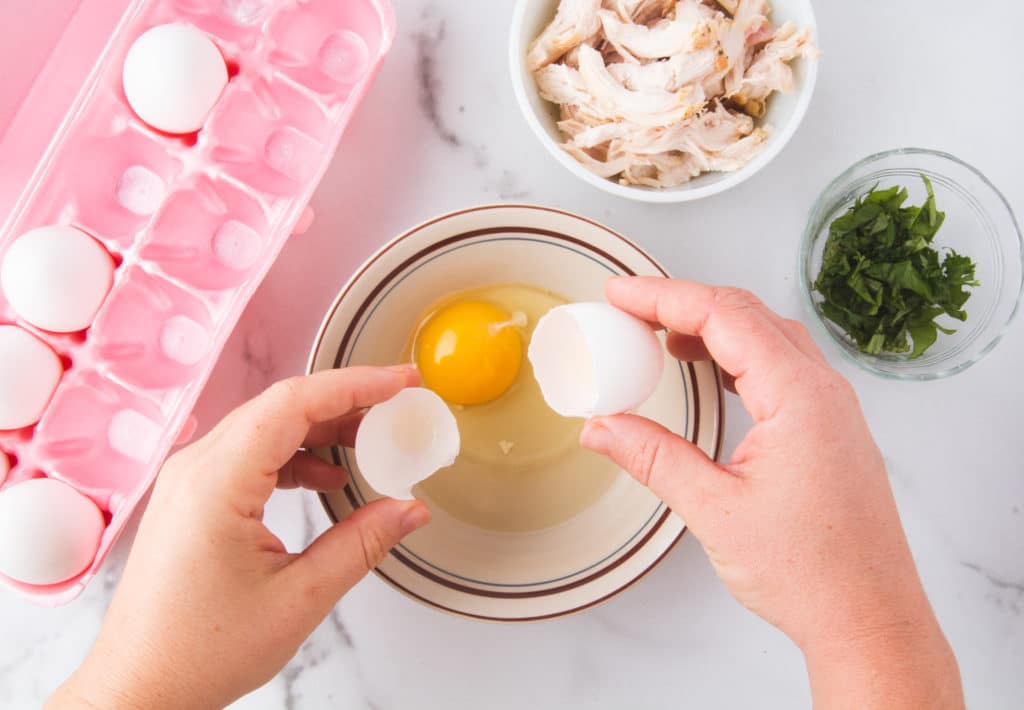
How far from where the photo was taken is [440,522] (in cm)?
127

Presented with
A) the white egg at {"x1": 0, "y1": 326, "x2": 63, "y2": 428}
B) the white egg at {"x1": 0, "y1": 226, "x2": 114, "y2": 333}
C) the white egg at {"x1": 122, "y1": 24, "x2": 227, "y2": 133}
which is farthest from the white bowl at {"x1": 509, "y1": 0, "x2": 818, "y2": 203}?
the white egg at {"x1": 0, "y1": 326, "x2": 63, "y2": 428}

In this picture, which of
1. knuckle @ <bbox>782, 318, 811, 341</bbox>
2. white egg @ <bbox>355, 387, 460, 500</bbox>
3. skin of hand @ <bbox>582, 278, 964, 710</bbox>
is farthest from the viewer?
white egg @ <bbox>355, 387, 460, 500</bbox>

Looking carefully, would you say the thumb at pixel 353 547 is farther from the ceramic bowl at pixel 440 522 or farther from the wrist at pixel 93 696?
the wrist at pixel 93 696

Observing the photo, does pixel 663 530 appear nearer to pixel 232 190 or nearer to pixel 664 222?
pixel 664 222

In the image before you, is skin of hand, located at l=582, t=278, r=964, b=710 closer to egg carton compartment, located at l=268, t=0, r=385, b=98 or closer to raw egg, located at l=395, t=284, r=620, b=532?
raw egg, located at l=395, t=284, r=620, b=532

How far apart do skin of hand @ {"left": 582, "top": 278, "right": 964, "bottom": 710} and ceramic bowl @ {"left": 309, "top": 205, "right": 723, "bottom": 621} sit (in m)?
0.20

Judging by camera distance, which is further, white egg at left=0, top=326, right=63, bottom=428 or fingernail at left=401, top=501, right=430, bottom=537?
white egg at left=0, top=326, right=63, bottom=428

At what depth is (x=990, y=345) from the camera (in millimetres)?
1186

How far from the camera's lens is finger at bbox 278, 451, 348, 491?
115 centimetres

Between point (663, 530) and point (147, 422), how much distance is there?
33.3 inches

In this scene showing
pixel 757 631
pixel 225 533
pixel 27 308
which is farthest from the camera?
pixel 757 631

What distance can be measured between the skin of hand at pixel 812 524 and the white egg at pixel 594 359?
0.07 metres

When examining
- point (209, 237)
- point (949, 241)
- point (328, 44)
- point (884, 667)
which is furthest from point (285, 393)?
point (949, 241)

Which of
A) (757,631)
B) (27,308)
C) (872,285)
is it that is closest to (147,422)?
(27,308)
